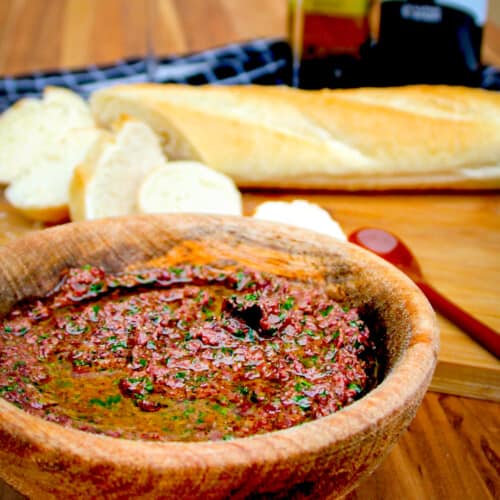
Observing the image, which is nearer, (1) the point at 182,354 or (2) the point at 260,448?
(2) the point at 260,448

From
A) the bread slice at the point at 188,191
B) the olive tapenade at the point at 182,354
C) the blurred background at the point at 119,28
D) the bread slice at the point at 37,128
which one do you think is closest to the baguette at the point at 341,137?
the bread slice at the point at 188,191

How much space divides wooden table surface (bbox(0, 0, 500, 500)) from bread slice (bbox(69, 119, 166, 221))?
0.79 feet

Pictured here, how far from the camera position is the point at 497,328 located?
1644 millimetres

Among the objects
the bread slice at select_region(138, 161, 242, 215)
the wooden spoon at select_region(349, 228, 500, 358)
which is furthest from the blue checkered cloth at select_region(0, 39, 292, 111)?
the wooden spoon at select_region(349, 228, 500, 358)

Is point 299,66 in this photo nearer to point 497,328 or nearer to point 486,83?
point 486,83

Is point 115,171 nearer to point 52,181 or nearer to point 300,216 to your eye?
point 52,181

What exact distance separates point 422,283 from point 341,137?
74cm

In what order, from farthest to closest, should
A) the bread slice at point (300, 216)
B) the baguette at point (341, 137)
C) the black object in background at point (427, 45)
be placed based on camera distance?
the black object in background at point (427, 45) < the baguette at point (341, 137) < the bread slice at point (300, 216)

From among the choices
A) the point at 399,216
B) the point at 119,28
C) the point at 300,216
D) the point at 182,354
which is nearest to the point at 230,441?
the point at 182,354

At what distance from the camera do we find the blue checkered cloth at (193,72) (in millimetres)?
2863

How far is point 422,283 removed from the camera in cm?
166

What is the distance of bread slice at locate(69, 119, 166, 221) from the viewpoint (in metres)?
1.94

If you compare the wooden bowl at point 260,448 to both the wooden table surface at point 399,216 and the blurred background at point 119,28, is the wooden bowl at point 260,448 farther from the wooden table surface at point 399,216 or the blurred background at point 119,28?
the blurred background at point 119,28

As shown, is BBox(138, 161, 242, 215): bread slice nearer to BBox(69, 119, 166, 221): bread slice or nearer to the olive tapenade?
BBox(69, 119, 166, 221): bread slice
